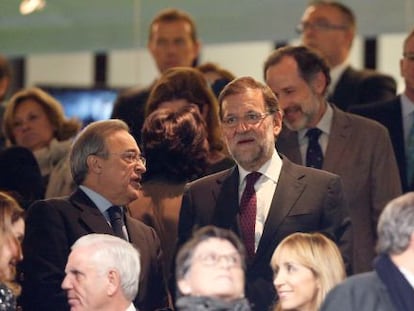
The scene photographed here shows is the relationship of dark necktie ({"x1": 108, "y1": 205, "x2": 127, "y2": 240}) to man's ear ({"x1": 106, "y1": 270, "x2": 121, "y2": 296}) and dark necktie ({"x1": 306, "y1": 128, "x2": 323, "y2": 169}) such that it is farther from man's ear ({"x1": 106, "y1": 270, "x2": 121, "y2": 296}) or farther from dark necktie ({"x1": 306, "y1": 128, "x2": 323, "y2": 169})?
dark necktie ({"x1": 306, "y1": 128, "x2": 323, "y2": 169})

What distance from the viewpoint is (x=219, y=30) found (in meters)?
12.8

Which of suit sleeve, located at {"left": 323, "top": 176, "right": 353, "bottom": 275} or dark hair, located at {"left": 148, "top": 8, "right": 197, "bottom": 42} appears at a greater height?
dark hair, located at {"left": 148, "top": 8, "right": 197, "bottom": 42}

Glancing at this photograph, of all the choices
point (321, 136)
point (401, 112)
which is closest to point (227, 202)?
point (321, 136)

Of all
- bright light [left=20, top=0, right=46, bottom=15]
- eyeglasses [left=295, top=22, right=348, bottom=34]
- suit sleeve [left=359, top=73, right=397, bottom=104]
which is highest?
bright light [left=20, top=0, right=46, bottom=15]

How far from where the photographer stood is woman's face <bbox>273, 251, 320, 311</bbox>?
28.7 ft

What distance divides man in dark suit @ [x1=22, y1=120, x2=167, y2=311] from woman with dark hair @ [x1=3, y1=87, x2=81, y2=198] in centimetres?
204

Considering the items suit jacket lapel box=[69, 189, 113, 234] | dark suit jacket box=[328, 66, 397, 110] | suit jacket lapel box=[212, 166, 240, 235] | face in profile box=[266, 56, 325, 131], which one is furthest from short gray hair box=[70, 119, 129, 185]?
A: dark suit jacket box=[328, 66, 397, 110]

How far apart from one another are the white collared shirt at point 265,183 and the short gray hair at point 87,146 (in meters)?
0.71

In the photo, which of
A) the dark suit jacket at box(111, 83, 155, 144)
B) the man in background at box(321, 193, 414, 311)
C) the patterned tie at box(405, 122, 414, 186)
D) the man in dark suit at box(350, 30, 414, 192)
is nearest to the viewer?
the man in background at box(321, 193, 414, 311)

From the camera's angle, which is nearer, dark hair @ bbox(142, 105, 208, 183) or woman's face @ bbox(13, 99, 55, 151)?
dark hair @ bbox(142, 105, 208, 183)

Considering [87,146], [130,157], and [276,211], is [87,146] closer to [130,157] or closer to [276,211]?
[130,157]

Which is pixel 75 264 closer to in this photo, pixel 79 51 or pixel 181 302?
pixel 181 302

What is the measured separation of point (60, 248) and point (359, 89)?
124 inches

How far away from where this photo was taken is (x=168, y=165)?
10.1 metres
